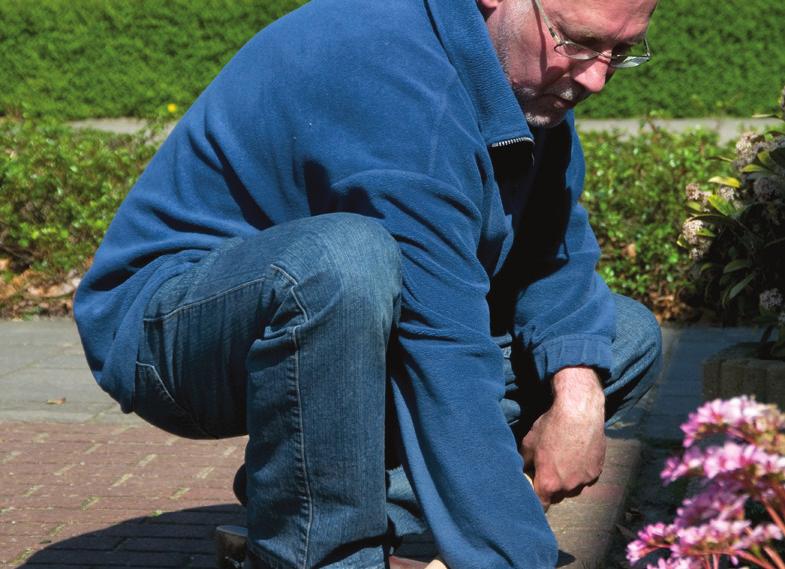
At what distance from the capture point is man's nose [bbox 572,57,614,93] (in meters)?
2.22

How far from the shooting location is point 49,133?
21.9ft

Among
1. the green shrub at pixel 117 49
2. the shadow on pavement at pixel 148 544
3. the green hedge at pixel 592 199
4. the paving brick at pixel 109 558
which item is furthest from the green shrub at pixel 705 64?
the paving brick at pixel 109 558

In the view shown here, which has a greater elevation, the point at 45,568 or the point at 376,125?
the point at 376,125

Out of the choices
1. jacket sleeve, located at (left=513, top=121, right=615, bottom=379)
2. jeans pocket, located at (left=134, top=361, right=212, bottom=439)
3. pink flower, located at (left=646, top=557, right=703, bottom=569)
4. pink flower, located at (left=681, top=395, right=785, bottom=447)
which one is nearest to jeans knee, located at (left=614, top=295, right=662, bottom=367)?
jacket sleeve, located at (left=513, top=121, right=615, bottom=379)

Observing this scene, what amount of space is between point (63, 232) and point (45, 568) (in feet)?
10.1

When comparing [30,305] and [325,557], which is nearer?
[325,557]

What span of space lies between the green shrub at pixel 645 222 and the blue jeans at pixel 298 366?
10.9 feet

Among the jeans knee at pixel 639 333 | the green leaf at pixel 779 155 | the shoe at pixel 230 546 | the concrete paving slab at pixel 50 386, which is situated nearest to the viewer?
the shoe at pixel 230 546

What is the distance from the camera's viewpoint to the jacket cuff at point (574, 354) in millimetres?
2520

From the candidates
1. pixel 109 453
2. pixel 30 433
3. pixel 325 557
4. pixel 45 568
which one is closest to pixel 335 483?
pixel 325 557

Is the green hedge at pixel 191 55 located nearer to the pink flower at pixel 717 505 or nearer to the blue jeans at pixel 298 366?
the blue jeans at pixel 298 366

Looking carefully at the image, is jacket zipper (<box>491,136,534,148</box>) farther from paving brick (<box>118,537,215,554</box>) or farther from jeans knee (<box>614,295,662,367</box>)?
paving brick (<box>118,537,215,554</box>)

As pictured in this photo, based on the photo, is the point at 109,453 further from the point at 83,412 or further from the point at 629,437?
the point at 629,437

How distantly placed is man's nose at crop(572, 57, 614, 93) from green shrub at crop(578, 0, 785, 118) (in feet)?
32.2
